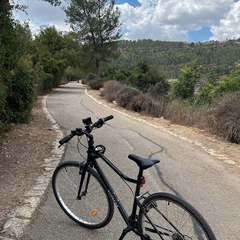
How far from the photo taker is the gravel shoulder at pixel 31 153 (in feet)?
14.2

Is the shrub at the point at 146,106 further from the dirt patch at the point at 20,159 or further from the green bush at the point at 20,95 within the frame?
the green bush at the point at 20,95

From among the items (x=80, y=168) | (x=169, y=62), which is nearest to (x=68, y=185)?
(x=80, y=168)

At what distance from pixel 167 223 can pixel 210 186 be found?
8.41ft

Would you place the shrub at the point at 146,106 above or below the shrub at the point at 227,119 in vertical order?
below

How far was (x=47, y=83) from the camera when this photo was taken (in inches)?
1088

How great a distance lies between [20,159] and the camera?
19.6ft

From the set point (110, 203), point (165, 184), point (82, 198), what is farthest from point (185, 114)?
point (110, 203)

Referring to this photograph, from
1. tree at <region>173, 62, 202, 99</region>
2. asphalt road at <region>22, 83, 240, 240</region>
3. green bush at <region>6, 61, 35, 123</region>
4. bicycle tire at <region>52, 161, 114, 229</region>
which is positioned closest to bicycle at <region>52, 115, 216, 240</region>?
bicycle tire at <region>52, 161, 114, 229</region>

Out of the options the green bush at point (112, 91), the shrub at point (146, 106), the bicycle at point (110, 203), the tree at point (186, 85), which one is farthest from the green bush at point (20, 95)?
the tree at point (186, 85)

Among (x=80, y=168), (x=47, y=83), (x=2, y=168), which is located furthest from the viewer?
(x=47, y=83)

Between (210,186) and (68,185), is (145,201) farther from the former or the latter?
(210,186)

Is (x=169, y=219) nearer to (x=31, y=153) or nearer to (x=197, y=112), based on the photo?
(x=31, y=153)

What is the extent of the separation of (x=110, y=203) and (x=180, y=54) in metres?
105

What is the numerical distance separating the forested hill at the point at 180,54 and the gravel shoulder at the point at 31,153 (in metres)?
54.2
